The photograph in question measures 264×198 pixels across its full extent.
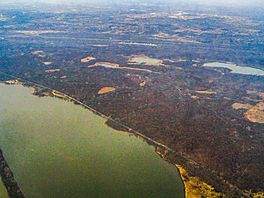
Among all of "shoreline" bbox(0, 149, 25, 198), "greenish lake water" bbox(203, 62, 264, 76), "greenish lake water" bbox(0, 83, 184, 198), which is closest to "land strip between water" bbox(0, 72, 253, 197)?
"greenish lake water" bbox(0, 83, 184, 198)

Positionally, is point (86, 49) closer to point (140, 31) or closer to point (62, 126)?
point (140, 31)

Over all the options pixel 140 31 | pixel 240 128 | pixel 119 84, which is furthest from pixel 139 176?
pixel 140 31

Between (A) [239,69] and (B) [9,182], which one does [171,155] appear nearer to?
(B) [9,182]

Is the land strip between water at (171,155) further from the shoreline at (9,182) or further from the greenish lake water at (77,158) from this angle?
the shoreline at (9,182)

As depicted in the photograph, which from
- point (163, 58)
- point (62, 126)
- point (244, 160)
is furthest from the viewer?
point (163, 58)

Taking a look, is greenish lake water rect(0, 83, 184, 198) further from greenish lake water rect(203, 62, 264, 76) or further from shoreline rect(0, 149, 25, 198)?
greenish lake water rect(203, 62, 264, 76)

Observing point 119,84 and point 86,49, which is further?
point 86,49

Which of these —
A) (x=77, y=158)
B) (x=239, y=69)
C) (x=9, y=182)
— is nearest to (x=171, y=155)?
(x=77, y=158)

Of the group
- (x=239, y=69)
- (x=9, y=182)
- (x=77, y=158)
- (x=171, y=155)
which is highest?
(x=9, y=182)
